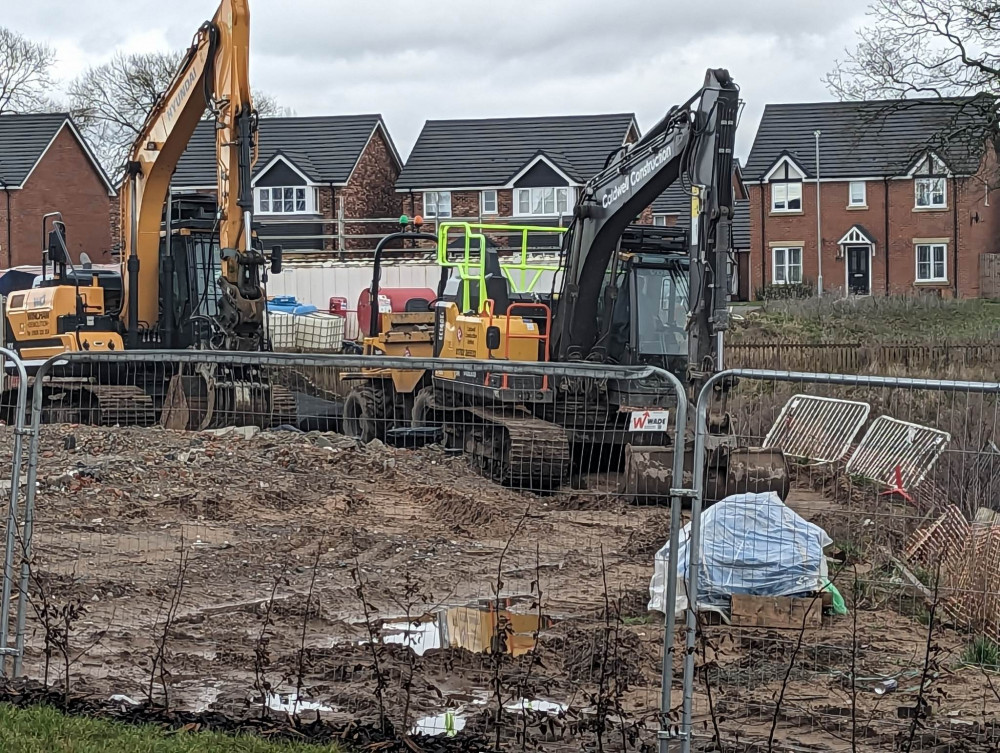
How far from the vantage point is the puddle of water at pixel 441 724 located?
5.90 meters

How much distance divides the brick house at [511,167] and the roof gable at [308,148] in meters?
2.35

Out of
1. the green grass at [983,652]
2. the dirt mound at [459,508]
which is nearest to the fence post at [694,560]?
the green grass at [983,652]

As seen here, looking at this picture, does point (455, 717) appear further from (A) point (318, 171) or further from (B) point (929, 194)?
(B) point (929, 194)

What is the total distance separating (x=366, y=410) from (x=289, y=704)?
11470 millimetres

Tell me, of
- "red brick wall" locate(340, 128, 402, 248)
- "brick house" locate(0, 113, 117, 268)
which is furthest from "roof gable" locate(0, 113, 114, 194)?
"red brick wall" locate(340, 128, 402, 248)

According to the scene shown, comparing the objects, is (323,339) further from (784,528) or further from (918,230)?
(918,230)

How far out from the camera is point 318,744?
18.6 feet

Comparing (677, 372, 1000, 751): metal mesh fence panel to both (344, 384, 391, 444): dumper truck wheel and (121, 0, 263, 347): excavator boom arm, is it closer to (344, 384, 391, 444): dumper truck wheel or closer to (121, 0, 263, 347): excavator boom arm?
(344, 384, 391, 444): dumper truck wheel

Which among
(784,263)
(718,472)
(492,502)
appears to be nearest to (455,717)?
(718,472)

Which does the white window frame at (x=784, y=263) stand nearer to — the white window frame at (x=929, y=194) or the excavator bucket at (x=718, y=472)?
the white window frame at (x=929, y=194)

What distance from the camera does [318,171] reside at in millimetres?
54250

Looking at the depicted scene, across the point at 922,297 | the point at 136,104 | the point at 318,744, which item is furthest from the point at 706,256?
the point at 136,104

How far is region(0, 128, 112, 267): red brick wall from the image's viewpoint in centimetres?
5288

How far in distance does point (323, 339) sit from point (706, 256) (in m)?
20.4
